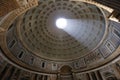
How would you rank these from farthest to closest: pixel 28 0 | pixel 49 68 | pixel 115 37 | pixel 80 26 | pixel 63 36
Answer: pixel 63 36
pixel 80 26
pixel 49 68
pixel 115 37
pixel 28 0

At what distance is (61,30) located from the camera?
76.1ft

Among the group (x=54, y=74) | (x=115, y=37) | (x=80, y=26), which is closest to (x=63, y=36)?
(x=80, y=26)

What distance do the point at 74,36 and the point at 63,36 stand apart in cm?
152

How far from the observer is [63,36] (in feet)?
76.4

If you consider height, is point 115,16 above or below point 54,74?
above

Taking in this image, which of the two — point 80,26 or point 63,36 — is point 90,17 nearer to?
point 80,26

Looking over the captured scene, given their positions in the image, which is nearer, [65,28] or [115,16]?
[115,16]

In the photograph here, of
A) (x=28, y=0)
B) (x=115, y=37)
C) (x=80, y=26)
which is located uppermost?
(x=28, y=0)

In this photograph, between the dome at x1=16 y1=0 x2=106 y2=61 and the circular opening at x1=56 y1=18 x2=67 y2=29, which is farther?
the circular opening at x1=56 y1=18 x2=67 y2=29

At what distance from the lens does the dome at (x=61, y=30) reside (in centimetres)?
1866

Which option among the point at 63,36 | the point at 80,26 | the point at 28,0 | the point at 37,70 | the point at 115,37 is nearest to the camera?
the point at 28,0

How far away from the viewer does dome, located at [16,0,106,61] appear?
735 inches

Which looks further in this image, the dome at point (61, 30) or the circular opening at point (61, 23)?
the circular opening at point (61, 23)

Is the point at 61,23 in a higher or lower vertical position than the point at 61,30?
higher
